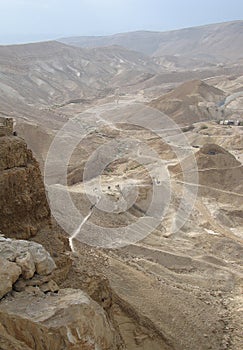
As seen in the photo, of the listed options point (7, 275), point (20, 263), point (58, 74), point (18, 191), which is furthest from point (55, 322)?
point (58, 74)

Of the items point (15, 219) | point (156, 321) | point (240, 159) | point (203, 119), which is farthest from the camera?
point (203, 119)

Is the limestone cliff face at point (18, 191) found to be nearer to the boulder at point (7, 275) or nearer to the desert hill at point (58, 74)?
the boulder at point (7, 275)

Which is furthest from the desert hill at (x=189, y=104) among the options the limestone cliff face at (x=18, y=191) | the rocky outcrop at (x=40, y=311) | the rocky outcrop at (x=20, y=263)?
the rocky outcrop at (x=40, y=311)

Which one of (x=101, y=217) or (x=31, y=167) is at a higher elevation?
(x=31, y=167)

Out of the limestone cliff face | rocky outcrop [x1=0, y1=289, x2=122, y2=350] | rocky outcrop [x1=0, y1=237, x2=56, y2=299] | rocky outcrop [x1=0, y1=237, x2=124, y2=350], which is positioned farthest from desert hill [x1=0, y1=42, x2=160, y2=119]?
rocky outcrop [x1=0, y1=289, x2=122, y2=350]

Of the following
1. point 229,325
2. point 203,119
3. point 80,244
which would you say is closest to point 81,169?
point 80,244

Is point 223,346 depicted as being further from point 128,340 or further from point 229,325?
point 128,340

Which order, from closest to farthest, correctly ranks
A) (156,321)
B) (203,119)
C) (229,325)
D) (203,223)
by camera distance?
(156,321) < (229,325) < (203,223) < (203,119)

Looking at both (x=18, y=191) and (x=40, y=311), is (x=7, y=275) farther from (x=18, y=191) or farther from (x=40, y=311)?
(x=18, y=191)
